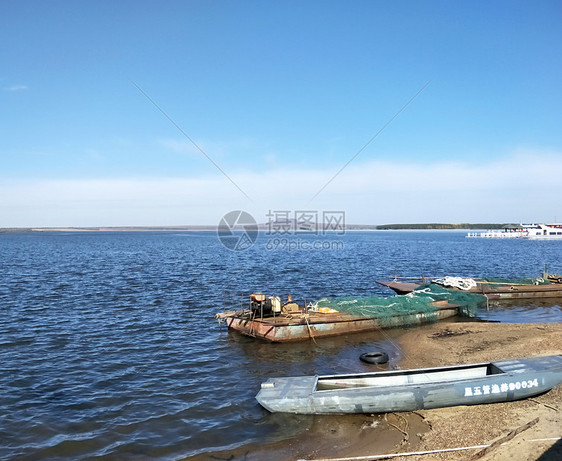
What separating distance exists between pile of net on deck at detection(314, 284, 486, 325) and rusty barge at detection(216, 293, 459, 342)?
227 mm

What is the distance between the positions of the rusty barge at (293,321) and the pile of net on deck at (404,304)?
0.74 ft

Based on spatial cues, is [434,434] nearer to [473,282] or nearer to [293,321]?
[293,321]

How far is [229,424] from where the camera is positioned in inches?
495

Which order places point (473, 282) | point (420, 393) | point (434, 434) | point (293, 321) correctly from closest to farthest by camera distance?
point (434, 434) → point (420, 393) → point (293, 321) → point (473, 282)

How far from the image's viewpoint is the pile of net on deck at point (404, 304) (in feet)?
75.0

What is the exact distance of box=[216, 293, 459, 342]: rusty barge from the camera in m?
20.4

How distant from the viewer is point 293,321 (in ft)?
68.4

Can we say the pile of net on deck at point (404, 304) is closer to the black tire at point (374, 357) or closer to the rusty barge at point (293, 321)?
the rusty barge at point (293, 321)

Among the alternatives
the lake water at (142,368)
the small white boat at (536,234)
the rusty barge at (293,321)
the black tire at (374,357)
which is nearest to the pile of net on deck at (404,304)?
the rusty barge at (293,321)

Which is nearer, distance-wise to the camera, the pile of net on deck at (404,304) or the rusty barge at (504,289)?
the pile of net on deck at (404,304)

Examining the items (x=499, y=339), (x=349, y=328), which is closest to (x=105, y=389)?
(x=349, y=328)

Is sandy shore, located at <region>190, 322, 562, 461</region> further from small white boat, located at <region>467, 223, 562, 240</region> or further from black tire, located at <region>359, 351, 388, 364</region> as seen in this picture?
small white boat, located at <region>467, 223, 562, 240</region>

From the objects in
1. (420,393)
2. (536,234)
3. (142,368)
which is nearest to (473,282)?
(420,393)

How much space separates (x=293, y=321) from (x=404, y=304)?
7.44m
